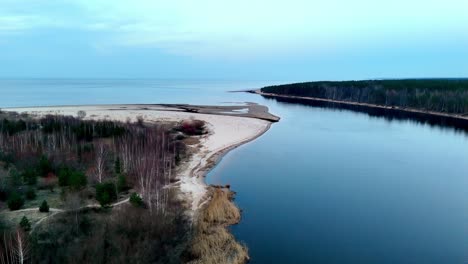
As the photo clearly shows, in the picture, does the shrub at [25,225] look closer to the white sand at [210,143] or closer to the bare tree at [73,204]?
the bare tree at [73,204]

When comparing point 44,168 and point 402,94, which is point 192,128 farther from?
point 402,94

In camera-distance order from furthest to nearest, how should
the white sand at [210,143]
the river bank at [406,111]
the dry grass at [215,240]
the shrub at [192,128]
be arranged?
1. the river bank at [406,111]
2. the shrub at [192,128]
3. the white sand at [210,143]
4. the dry grass at [215,240]

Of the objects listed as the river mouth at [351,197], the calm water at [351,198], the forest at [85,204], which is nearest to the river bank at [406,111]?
the river mouth at [351,197]

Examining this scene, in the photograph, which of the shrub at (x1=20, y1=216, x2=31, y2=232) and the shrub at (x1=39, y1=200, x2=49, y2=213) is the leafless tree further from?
the shrub at (x1=39, y1=200, x2=49, y2=213)

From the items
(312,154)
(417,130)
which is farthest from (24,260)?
(417,130)

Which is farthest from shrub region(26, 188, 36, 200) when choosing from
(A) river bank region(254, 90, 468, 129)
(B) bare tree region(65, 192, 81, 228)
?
(A) river bank region(254, 90, 468, 129)

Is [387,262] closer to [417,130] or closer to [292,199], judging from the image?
[292,199]
